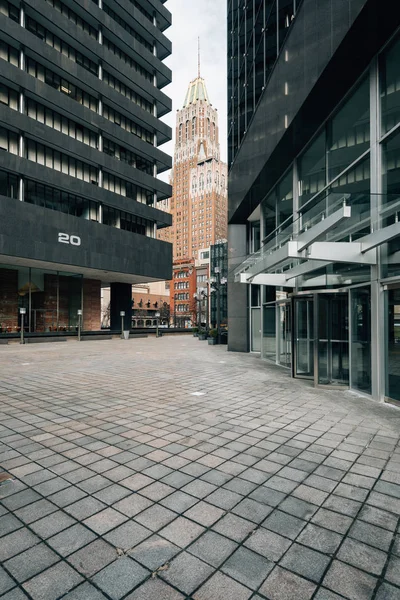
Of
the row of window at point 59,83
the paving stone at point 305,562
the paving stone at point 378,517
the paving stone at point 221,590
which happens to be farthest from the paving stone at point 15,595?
the row of window at point 59,83

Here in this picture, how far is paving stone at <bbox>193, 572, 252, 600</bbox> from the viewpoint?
2.49 metres

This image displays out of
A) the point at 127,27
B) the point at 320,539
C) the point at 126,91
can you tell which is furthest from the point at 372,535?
the point at 127,27

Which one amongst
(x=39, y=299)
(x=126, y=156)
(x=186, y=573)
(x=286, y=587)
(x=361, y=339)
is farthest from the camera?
(x=126, y=156)

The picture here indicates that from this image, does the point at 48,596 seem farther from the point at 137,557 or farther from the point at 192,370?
the point at 192,370

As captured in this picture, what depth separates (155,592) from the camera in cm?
253

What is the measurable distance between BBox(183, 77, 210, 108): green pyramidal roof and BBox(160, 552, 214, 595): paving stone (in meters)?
217

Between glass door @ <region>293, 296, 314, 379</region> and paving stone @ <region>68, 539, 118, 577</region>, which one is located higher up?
glass door @ <region>293, 296, 314, 379</region>

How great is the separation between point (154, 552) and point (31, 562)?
1.01m

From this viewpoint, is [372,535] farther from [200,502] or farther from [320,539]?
[200,502]

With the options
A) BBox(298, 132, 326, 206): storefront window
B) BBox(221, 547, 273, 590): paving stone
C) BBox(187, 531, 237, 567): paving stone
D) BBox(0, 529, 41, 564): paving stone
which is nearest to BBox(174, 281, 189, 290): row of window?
BBox(298, 132, 326, 206): storefront window

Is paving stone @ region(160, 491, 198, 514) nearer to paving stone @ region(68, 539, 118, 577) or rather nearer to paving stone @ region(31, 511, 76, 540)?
paving stone @ region(68, 539, 118, 577)

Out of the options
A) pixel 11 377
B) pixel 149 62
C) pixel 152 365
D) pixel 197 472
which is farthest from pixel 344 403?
pixel 149 62

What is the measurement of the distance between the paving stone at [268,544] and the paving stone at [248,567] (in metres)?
0.07

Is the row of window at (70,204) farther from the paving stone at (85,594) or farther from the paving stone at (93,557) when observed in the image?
→ the paving stone at (85,594)
